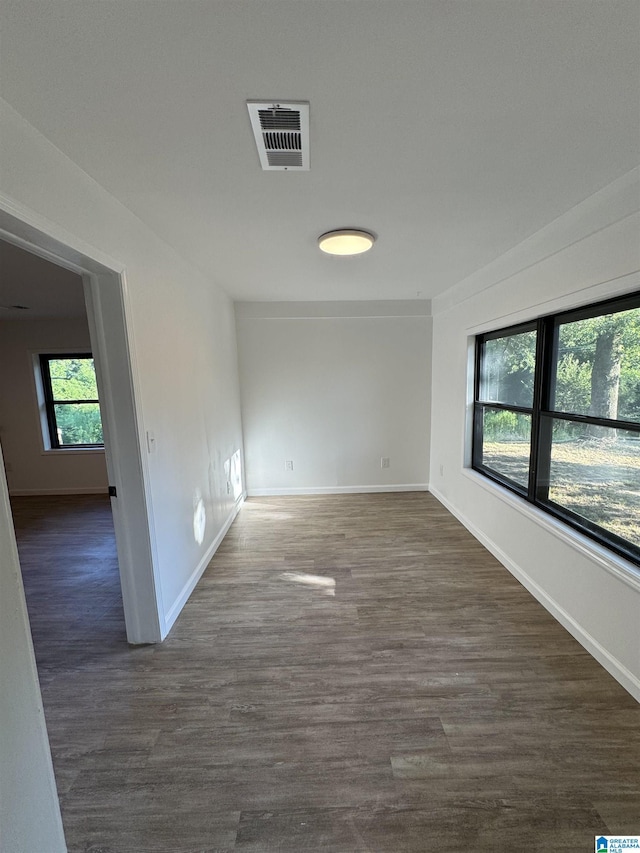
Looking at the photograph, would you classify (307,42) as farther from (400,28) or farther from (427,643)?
(427,643)

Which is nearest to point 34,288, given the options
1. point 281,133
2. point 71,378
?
point 71,378

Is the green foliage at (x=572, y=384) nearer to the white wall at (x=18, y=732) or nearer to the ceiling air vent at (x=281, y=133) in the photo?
the ceiling air vent at (x=281, y=133)

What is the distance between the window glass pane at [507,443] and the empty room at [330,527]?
4 cm

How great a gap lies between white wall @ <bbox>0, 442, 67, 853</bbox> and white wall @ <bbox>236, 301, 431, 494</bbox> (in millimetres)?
3451

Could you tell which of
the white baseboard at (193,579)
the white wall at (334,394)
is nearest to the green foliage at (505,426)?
the white wall at (334,394)

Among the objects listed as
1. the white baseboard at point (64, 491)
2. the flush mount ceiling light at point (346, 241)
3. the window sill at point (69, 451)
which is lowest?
the white baseboard at point (64, 491)

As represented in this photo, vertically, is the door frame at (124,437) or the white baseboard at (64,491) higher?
the door frame at (124,437)

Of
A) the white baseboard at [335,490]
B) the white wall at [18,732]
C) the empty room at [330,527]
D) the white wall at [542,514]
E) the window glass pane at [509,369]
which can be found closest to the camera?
the white wall at [18,732]

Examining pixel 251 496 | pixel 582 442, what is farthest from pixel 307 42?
pixel 251 496

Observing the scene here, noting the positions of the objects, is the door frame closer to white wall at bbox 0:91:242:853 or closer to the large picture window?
white wall at bbox 0:91:242:853

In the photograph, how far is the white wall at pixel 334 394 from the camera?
414 cm

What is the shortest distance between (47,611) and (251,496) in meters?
2.38

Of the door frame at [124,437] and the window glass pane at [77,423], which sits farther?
the window glass pane at [77,423]

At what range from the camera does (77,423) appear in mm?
4926
